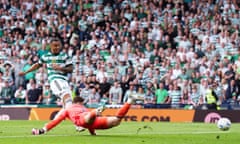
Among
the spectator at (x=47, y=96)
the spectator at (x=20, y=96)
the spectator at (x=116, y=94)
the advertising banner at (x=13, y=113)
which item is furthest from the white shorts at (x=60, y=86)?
the spectator at (x=20, y=96)

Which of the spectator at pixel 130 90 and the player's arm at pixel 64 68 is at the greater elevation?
the player's arm at pixel 64 68

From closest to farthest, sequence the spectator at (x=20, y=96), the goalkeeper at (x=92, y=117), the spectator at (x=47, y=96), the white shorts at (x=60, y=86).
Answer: the goalkeeper at (x=92, y=117)
the white shorts at (x=60, y=86)
the spectator at (x=47, y=96)
the spectator at (x=20, y=96)

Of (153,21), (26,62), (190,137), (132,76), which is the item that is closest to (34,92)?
(26,62)

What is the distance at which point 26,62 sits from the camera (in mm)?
33719

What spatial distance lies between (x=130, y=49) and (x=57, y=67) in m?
14.1

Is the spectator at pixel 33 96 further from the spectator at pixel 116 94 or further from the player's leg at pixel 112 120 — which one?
the player's leg at pixel 112 120

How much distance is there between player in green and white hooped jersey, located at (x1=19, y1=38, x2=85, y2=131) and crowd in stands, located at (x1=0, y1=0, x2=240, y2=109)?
977 cm

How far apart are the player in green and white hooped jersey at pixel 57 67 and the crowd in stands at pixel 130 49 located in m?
9.77

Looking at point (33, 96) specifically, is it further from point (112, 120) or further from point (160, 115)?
point (112, 120)

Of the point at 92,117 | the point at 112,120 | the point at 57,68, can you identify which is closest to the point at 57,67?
the point at 57,68

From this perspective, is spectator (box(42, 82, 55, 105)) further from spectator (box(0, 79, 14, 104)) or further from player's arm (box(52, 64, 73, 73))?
player's arm (box(52, 64, 73, 73))

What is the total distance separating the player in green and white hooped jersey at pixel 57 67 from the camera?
63.7 ft

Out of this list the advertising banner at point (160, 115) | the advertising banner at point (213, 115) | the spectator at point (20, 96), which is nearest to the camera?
the advertising banner at point (213, 115)

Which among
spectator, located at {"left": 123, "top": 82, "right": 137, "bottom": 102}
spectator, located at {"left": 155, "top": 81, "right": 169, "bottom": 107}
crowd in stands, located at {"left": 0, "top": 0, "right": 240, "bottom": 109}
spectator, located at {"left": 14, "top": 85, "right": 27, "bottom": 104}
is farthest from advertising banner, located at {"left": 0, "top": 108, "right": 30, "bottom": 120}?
spectator, located at {"left": 155, "top": 81, "right": 169, "bottom": 107}
